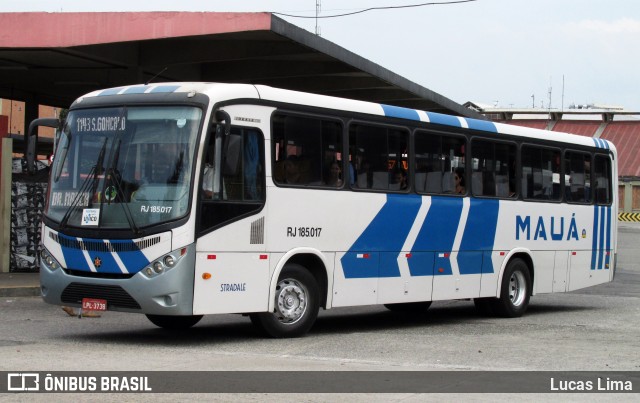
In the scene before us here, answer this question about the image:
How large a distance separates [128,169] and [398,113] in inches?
182

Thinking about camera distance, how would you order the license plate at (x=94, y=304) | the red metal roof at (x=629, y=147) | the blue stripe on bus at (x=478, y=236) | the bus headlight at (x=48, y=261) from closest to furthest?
the license plate at (x=94, y=304)
the bus headlight at (x=48, y=261)
the blue stripe on bus at (x=478, y=236)
the red metal roof at (x=629, y=147)

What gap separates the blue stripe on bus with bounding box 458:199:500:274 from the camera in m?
16.9

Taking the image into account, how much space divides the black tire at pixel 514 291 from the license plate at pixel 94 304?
7530 millimetres

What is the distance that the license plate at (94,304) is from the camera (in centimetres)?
1259

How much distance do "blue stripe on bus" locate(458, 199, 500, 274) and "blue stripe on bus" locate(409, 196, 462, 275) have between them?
314 millimetres

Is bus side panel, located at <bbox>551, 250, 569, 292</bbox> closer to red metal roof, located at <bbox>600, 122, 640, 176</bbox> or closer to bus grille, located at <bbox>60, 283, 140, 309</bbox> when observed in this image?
bus grille, located at <bbox>60, 283, 140, 309</bbox>

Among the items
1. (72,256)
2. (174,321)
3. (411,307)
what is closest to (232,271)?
(72,256)

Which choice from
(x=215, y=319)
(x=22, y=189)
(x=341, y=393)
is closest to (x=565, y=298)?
(x=215, y=319)

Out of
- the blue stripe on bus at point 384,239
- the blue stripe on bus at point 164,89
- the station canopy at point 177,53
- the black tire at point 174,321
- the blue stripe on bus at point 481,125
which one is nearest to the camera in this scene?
the blue stripe on bus at point 164,89

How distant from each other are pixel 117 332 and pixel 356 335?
3.19 meters

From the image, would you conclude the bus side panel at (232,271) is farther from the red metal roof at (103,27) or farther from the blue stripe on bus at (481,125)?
the red metal roof at (103,27)

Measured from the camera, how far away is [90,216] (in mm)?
12781

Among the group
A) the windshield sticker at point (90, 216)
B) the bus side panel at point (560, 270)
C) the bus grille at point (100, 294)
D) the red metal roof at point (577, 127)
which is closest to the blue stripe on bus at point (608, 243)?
the bus side panel at point (560, 270)

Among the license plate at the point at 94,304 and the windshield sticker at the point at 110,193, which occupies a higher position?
the windshield sticker at the point at 110,193
